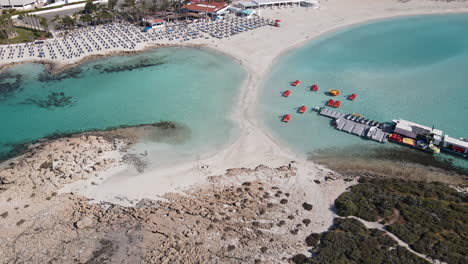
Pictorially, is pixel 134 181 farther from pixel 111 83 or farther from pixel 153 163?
pixel 111 83

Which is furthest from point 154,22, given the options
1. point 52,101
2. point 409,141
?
point 409,141

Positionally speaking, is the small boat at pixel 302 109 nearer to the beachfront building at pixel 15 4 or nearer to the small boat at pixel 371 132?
the small boat at pixel 371 132

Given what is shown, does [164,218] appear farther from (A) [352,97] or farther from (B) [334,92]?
(A) [352,97]

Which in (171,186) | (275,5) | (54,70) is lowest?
(171,186)

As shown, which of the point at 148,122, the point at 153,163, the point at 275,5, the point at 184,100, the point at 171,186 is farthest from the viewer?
the point at 275,5

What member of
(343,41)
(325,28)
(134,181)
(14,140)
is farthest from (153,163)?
(325,28)

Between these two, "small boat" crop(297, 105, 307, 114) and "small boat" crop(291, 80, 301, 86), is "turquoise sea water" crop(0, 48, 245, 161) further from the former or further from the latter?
"small boat" crop(297, 105, 307, 114)

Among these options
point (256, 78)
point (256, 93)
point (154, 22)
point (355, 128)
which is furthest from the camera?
point (154, 22)

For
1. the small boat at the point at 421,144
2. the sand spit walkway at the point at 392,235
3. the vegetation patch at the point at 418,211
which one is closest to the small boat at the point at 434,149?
the small boat at the point at 421,144
